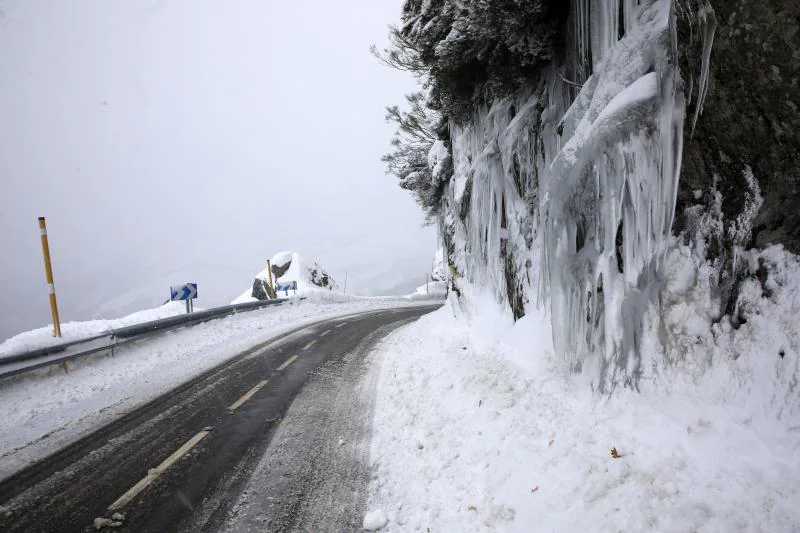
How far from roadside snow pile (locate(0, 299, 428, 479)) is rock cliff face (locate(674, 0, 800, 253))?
7470 millimetres

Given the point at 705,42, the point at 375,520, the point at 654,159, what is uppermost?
the point at 705,42

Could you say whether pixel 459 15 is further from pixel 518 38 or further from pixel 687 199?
pixel 687 199

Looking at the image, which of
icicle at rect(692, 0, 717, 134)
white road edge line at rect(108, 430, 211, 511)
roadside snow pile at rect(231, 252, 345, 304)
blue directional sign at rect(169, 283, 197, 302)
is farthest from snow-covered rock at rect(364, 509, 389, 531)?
roadside snow pile at rect(231, 252, 345, 304)

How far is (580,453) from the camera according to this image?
330 cm

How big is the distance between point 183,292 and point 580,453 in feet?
45.3

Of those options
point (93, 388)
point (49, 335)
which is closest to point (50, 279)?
point (49, 335)

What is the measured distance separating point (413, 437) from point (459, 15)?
18.5 ft

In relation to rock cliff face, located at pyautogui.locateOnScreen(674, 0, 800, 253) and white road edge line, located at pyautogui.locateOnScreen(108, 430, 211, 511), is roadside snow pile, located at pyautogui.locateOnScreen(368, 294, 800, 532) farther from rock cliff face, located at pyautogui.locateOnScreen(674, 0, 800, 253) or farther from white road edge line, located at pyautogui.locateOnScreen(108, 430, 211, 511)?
white road edge line, located at pyautogui.locateOnScreen(108, 430, 211, 511)

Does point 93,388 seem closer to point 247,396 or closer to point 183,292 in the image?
point 247,396

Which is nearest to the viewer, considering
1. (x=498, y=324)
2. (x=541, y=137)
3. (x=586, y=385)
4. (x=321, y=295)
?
(x=586, y=385)

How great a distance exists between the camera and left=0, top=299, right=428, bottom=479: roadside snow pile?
5016 millimetres

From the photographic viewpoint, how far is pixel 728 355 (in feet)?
9.23

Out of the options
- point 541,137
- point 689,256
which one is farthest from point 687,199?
point 541,137

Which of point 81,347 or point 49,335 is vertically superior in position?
point 49,335
